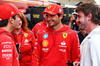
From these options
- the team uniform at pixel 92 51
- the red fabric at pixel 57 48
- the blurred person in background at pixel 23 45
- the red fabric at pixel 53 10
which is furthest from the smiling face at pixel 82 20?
the blurred person in background at pixel 23 45

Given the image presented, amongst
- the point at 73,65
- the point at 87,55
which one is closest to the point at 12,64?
the point at 73,65

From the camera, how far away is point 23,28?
8.21 ft

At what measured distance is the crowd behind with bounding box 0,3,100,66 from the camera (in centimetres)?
123

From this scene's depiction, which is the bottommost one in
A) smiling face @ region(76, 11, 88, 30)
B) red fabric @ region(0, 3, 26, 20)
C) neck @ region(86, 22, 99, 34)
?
neck @ region(86, 22, 99, 34)

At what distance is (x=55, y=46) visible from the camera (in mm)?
1813

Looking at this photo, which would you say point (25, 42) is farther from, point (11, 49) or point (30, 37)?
point (11, 49)

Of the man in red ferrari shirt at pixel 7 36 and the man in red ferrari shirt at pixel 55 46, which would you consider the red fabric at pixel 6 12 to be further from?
the man in red ferrari shirt at pixel 55 46

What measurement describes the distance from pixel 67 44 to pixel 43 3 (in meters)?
3.15

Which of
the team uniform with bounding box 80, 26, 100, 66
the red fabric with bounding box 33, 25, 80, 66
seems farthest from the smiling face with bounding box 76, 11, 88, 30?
the red fabric with bounding box 33, 25, 80, 66

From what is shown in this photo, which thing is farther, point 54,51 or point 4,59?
point 54,51

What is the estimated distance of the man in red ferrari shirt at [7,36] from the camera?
4.43 ft

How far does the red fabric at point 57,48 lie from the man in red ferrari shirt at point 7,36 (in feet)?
1.26

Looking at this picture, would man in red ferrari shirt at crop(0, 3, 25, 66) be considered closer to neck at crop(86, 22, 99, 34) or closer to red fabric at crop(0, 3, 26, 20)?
red fabric at crop(0, 3, 26, 20)

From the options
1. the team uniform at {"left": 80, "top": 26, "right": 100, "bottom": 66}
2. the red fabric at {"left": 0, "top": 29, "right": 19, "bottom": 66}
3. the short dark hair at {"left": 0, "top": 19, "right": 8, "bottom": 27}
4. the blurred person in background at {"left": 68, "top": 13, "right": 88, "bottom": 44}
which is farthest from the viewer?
the blurred person in background at {"left": 68, "top": 13, "right": 88, "bottom": 44}
